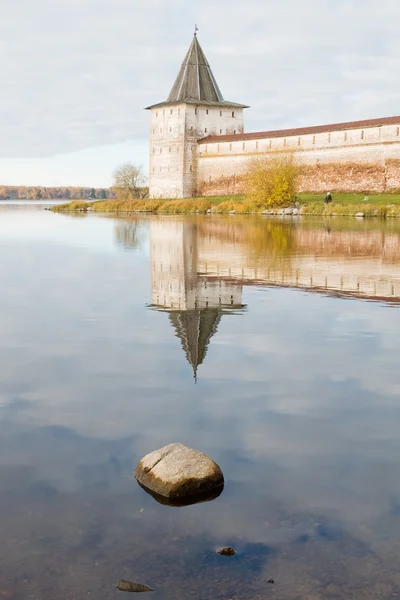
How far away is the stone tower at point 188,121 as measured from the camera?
43406 millimetres

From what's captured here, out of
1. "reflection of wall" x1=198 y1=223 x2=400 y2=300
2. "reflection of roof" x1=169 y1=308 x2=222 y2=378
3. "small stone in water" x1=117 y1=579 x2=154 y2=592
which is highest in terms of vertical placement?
"reflection of wall" x1=198 y1=223 x2=400 y2=300

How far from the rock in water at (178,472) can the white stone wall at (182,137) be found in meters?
41.2

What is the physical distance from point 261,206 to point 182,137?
13573mm

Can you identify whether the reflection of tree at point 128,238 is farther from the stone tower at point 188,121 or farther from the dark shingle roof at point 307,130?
the stone tower at point 188,121

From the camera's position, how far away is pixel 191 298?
26.3 ft

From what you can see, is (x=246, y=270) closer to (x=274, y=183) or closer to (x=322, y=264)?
(x=322, y=264)

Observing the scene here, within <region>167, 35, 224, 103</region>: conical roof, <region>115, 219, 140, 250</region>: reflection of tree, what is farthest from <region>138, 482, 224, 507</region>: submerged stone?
<region>167, 35, 224, 103</region>: conical roof

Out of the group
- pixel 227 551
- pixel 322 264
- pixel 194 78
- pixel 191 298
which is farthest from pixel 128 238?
pixel 194 78

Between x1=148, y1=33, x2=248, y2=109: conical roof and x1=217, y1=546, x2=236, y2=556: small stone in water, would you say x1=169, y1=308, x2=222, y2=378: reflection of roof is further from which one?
x1=148, y1=33, x2=248, y2=109: conical roof

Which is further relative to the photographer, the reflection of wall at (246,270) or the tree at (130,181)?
the tree at (130,181)

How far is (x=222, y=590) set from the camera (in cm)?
241

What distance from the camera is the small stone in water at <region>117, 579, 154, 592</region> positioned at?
2.42 metres

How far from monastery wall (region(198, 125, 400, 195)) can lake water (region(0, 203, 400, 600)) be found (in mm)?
26695

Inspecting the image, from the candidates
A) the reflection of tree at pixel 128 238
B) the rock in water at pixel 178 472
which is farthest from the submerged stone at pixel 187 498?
the reflection of tree at pixel 128 238
